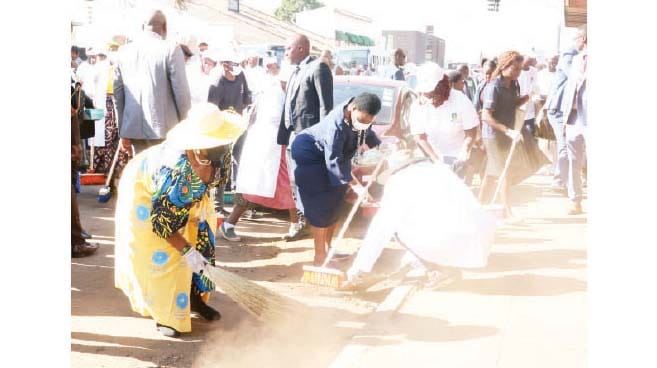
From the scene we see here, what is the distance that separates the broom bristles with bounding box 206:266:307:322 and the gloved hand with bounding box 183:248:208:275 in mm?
59

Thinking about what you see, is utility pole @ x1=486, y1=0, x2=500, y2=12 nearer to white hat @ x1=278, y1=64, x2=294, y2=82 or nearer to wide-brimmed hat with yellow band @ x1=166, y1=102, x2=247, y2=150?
white hat @ x1=278, y1=64, x2=294, y2=82

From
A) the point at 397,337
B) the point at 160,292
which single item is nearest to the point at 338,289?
the point at 397,337

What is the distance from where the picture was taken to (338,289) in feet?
21.4

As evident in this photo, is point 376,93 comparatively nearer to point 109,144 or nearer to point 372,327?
point 109,144

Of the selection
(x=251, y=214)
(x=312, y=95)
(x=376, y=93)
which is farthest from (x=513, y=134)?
(x=251, y=214)

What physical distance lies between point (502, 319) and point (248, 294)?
175 centimetres

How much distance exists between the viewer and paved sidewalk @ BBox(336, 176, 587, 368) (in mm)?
5109

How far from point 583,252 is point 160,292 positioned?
4315 mm

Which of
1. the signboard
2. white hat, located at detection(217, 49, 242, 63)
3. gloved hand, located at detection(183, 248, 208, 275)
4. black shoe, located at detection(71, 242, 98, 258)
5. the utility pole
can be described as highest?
the signboard

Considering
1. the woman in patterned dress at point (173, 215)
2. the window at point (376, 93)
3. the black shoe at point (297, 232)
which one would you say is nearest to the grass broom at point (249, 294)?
the woman in patterned dress at point (173, 215)

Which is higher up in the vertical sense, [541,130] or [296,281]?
[541,130]

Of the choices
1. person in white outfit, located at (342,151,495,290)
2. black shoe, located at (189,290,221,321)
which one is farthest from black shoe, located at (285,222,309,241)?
black shoe, located at (189,290,221,321)

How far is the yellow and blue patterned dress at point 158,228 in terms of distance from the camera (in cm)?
504
